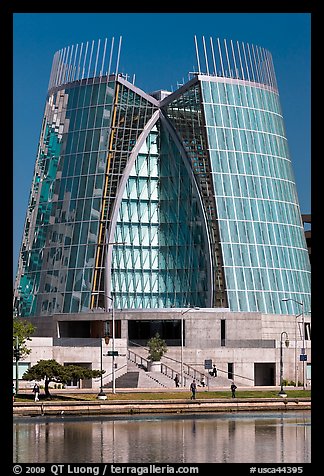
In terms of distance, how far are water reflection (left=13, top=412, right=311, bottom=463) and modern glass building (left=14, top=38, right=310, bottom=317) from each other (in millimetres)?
72734

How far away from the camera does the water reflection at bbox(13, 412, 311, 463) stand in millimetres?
49844

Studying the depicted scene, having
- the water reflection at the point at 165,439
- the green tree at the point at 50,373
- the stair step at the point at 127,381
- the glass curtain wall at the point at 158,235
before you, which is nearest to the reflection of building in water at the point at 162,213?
the glass curtain wall at the point at 158,235

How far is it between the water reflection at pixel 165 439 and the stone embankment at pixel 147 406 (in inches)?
177

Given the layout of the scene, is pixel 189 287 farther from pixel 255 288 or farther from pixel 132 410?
pixel 132 410

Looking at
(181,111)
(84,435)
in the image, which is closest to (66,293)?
(181,111)

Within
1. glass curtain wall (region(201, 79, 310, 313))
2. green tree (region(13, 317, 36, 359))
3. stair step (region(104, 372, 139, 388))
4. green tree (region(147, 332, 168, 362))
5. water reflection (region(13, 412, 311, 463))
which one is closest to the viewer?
water reflection (region(13, 412, 311, 463))

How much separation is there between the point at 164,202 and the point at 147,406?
75734mm

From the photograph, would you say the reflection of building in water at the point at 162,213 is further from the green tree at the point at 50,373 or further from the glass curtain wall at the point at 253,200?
the green tree at the point at 50,373

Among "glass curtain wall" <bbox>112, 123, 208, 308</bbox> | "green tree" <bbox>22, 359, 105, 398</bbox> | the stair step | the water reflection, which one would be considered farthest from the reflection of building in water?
the water reflection

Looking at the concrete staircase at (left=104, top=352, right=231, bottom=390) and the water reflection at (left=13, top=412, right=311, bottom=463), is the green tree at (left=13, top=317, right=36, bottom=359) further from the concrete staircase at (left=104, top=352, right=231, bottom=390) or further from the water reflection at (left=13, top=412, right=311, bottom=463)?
the water reflection at (left=13, top=412, right=311, bottom=463)

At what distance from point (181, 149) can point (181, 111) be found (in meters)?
5.14

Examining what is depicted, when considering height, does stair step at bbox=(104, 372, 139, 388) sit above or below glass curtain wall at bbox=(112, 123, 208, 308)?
below
